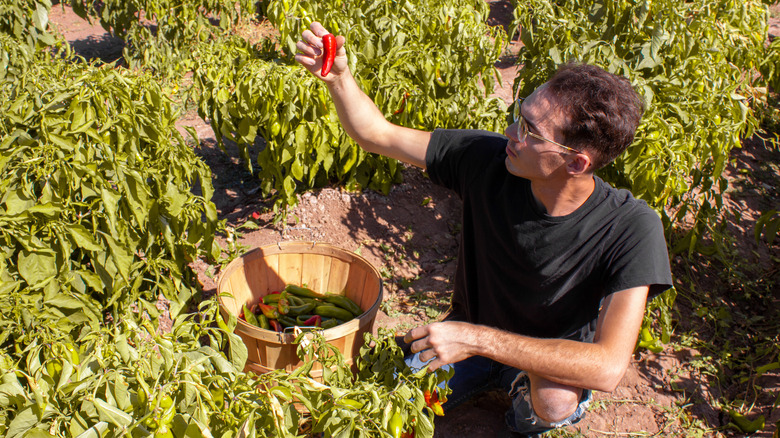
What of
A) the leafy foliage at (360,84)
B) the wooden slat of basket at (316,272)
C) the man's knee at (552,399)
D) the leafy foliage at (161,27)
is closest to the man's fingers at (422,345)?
the man's knee at (552,399)

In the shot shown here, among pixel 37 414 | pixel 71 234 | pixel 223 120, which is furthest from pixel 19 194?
pixel 223 120

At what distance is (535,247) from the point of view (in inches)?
84.9

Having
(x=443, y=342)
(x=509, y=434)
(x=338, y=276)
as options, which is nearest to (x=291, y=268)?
(x=338, y=276)

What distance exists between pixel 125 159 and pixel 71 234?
1.07 ft

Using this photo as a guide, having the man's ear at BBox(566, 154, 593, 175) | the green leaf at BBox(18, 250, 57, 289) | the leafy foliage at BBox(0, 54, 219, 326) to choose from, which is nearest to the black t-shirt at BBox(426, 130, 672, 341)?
the man's ear at BBox(566, 154, 593, 175)

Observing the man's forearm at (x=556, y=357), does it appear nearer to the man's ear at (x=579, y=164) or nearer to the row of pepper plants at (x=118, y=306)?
the row of pepper plants at (x=118, y=306)

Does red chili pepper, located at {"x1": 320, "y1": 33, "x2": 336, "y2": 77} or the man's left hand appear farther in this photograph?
red chili pepper, located at {"x1": 320, "y1": 33, "x2": 336, "y2": 77}

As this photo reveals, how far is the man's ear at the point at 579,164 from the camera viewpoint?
76.9 inches

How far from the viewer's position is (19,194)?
→ 6.32 feet

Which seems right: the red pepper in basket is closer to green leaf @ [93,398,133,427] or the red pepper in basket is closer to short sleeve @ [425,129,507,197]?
short sleeve @ [425,129,507,197]

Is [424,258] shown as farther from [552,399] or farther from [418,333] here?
[418,333]

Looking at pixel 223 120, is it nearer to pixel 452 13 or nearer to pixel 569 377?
pixel 452 13

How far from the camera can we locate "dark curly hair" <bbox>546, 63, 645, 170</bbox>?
1.91m

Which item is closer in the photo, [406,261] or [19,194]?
[19,194]
